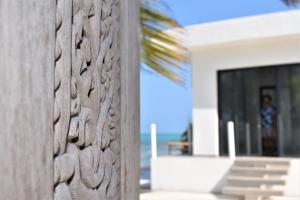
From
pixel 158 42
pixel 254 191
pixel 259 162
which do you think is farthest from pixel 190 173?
pixel 158 42

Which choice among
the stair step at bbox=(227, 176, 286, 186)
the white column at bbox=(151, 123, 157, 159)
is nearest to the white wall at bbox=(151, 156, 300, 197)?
the white column at bbox=(151, 123, 157, 159)

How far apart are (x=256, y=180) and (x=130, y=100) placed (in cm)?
750

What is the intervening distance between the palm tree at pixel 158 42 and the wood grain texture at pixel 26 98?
3644 mm

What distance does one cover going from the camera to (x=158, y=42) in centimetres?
523

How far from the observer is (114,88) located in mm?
1891

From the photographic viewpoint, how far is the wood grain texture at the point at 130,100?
Result: 6.52ft

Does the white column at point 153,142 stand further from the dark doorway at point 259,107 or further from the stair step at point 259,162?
the stair step at point 259,162

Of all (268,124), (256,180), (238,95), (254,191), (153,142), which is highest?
(238,95)

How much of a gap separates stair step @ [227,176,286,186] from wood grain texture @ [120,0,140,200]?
7361 millimetres

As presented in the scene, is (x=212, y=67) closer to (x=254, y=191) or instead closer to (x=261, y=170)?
(x=261, y=170)

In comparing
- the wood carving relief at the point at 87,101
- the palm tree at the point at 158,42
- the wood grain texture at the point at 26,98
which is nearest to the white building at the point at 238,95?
the palm tree at the point at 158,42

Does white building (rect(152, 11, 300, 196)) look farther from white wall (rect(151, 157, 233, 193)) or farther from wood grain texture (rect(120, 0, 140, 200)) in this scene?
wood grain texture (rect(120, 0, 140, 200))

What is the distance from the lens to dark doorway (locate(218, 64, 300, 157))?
1065cm

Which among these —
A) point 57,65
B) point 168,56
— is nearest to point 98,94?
point 57,65
